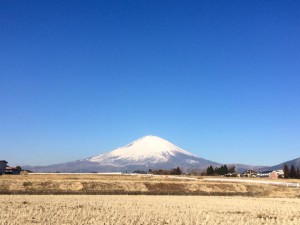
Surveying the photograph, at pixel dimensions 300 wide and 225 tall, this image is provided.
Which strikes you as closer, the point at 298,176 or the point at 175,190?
the point at 175,190

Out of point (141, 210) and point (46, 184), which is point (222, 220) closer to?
point (141, 210)

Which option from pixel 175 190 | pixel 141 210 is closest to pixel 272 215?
pixel 141 210

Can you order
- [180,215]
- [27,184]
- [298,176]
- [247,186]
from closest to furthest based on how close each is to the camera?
[180,215], [27,184], [247,186], [298,176]

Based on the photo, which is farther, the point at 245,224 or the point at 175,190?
the point at 175,190

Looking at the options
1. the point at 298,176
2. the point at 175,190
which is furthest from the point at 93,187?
the point at 298,176

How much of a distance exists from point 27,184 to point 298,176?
121m

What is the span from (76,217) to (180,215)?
7.13 meters

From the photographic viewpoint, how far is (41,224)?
2167 centimetres

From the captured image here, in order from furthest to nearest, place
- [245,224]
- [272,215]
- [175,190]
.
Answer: [175,190] → [272,215] → [245,224]

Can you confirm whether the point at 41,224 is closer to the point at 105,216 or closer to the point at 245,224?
the point at 105,216

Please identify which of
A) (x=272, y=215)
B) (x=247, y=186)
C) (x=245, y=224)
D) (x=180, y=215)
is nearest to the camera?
(x=245, y=224)

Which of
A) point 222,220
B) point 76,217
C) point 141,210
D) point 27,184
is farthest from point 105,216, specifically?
point 27,184

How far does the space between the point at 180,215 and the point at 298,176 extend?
442 feet

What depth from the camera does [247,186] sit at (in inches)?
2616
